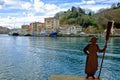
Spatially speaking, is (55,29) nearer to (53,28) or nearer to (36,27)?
(53,28)

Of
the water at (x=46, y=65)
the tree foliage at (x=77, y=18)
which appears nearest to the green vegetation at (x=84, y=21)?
the tree foliage at (x=77, y=18)

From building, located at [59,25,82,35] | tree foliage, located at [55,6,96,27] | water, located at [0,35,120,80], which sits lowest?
water, located at [0,35,120,80]

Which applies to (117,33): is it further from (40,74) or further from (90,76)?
(90,76)

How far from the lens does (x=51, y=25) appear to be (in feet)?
579

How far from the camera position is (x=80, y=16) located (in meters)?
184

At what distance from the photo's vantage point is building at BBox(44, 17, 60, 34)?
567 ft

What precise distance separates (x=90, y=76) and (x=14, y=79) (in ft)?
36.6

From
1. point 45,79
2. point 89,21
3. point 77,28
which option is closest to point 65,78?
point 45,79

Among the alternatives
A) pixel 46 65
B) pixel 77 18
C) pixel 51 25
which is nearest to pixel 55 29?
pixel 51 25

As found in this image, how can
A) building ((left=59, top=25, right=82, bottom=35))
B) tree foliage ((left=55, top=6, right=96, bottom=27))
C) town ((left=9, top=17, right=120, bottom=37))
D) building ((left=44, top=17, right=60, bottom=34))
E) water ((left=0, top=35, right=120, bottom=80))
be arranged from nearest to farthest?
water ((left=0, top=35, right=120, bottom=80)) < town ((left=9, top=17, right=120, bottom=37)) < building ((left=59, top=25, right=82, bottom=35)) < building ((left=44, top=17, right=60, bottom=34)) < tree foliage ((left=55, top=6, right=96, bottom=27))

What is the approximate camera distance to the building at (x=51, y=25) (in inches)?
6803

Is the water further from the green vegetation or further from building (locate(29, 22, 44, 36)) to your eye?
building (locate(29, 22, 44, 36))

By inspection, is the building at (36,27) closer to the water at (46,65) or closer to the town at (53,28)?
the town at (53,28)

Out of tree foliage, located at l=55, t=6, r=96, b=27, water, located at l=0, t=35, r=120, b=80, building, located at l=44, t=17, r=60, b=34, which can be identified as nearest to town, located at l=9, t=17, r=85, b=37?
building, located at l=44, t=17, r=60, b=34
